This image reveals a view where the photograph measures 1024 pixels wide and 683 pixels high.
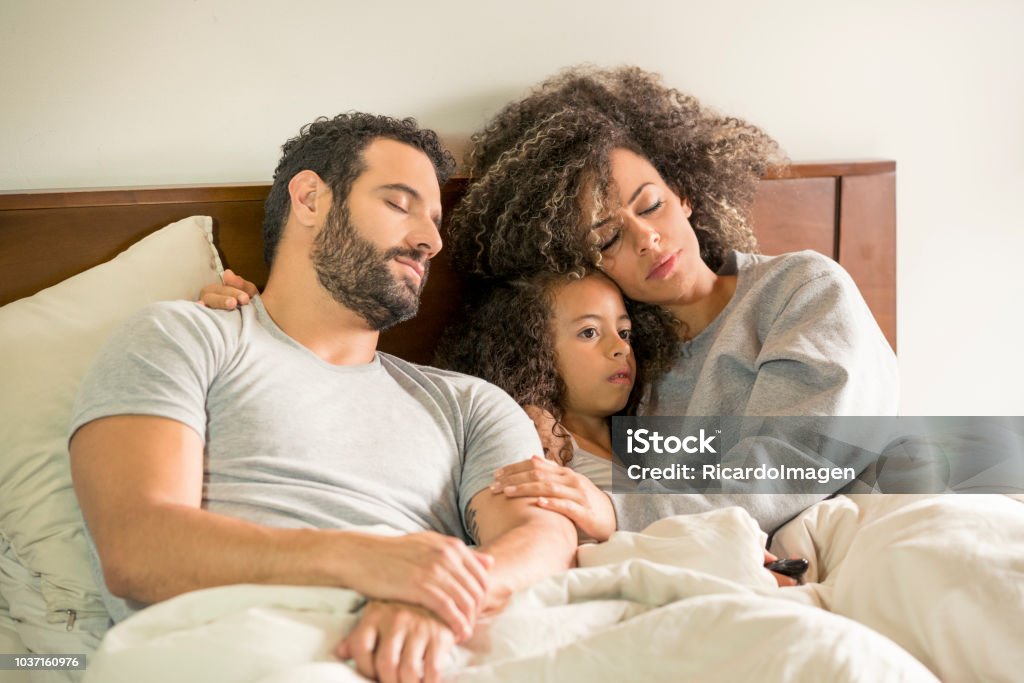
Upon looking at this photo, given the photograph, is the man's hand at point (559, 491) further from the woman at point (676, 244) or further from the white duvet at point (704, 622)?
the woman at point (676, 244)

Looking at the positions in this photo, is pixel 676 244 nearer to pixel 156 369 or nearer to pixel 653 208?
pixel 653 208

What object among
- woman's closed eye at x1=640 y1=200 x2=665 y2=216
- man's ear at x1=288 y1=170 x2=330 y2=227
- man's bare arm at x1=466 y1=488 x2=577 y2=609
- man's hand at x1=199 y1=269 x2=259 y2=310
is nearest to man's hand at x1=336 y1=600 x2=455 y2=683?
man's bare arm at x1=466 y1=488 x2=577 y2=609

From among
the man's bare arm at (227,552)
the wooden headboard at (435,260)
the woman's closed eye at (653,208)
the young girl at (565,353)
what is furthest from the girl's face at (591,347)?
the man's bare arm at (227,552)

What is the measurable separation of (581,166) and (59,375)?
995 mm

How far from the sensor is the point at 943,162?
7.79 feet

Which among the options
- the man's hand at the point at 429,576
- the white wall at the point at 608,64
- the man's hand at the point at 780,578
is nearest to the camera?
the man's hand at the point at 429,576

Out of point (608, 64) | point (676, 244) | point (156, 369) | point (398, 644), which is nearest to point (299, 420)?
point (156, 369)

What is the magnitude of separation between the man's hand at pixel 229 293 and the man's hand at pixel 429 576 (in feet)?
1.79

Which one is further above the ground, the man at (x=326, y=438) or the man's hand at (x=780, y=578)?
the man at (x=326, y=438)

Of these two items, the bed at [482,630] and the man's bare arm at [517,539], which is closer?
the bed at [482,630]

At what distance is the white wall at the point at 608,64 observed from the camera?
1.83 metres

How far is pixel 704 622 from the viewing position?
1.05m

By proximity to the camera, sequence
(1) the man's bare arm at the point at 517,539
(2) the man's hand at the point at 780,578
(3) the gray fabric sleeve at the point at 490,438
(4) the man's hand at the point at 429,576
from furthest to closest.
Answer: (3) the gray fabric sleeve at the point at 490,438 → (2) the man's hand at the point at 780,578 → (1) the man's bare arm at the point at 517,539 → (4) the man's hand at the point at 429,576

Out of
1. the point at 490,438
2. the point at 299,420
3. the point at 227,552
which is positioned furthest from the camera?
the point at 490,438
